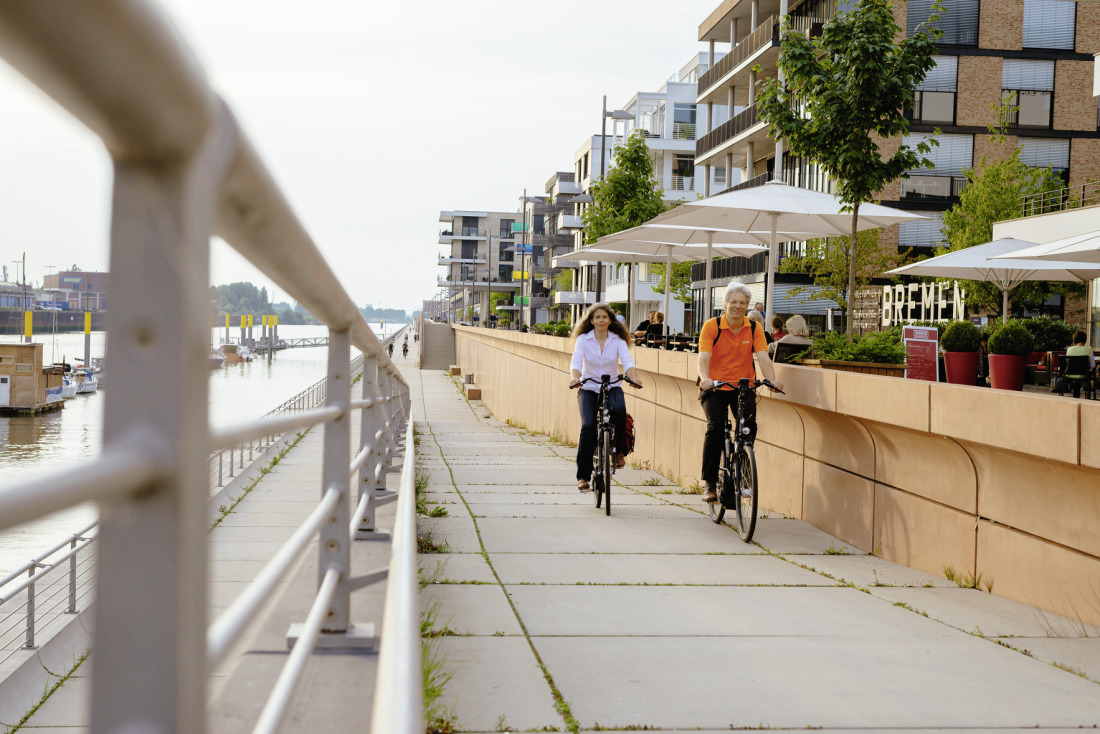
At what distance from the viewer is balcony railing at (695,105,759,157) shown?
45750mm

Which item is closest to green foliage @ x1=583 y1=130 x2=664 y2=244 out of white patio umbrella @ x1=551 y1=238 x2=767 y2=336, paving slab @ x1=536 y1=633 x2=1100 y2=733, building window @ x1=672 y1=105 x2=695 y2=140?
white patio umbrella @ x1=551 y1=238 x2=767 y2=336

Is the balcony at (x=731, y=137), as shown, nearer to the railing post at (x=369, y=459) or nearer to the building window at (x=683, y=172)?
the building window at (x=683, y=172)

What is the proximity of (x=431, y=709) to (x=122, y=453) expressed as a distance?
8.95 ft

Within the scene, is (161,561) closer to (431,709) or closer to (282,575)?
(282,575)

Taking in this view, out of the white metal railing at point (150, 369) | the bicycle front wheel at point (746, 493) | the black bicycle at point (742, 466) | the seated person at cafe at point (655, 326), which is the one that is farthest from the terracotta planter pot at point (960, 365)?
the seated person at cafe at point (655, 326)

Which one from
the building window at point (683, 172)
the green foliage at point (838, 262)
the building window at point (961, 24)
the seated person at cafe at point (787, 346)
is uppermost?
the building window at point (961, 24)

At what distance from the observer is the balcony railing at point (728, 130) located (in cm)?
4575

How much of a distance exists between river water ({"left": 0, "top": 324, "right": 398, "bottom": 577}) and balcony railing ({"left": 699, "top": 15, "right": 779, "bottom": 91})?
→ 79.6 feet

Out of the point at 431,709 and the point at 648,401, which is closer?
the point at 431,709

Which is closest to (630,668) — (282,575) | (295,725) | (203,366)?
(295,725)

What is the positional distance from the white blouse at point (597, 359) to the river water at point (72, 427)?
9.00 feet

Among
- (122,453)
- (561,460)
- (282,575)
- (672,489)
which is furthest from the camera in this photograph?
(561,460)

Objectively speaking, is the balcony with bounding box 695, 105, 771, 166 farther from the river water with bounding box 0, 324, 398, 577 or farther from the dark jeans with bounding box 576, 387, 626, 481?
the dark jeans with bounding box 576, 387, 626, 481

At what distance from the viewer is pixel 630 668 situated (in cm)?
407
